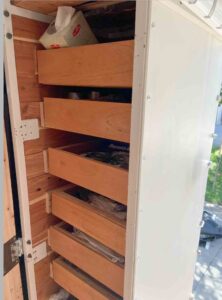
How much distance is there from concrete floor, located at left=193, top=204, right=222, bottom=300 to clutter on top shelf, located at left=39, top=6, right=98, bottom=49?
1.76 m

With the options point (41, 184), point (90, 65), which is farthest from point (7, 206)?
point (90, 65)

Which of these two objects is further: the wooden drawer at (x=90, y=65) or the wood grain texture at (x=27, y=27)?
the wood grain texture at (x=27, y=27)

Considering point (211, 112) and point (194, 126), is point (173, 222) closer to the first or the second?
point (194, 126)

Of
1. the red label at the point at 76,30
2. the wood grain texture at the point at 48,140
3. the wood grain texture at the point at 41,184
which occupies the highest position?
the red label at the point at 76,30

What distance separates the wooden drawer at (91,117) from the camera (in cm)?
73

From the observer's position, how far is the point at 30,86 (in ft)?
2.98

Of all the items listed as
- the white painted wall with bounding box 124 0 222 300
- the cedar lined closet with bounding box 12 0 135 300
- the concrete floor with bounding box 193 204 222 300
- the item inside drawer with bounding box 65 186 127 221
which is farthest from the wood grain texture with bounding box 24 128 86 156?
the concrete floor with bounding box 193 204 222 300

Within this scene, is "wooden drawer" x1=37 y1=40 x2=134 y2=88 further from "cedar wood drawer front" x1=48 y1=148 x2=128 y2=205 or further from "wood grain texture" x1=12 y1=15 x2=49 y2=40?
"cedar wood drawer front" x1=48 y1=148 x2=128 y2=205

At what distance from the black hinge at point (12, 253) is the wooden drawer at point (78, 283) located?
23 cm

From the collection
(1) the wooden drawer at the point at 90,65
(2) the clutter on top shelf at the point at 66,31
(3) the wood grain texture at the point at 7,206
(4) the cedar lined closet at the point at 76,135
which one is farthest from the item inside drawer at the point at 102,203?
(2) the clutter on top shelf at the point at 66,31

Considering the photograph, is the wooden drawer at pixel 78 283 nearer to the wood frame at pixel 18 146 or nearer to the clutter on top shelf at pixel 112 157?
the wood frame at pixel 18 146

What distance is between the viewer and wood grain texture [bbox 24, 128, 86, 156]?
95 cm

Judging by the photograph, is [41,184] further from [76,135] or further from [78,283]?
[78,283]

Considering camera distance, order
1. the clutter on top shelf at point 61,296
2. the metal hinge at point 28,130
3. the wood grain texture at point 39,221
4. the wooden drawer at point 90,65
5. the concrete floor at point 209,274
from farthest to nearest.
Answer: the concrete floor at point 209,274 < the clutter on top shelf at point 61,296 < the wood grain texture at point 39,221 < the metal hinge at point 28,130 < the wooden drawer at point 90,65
